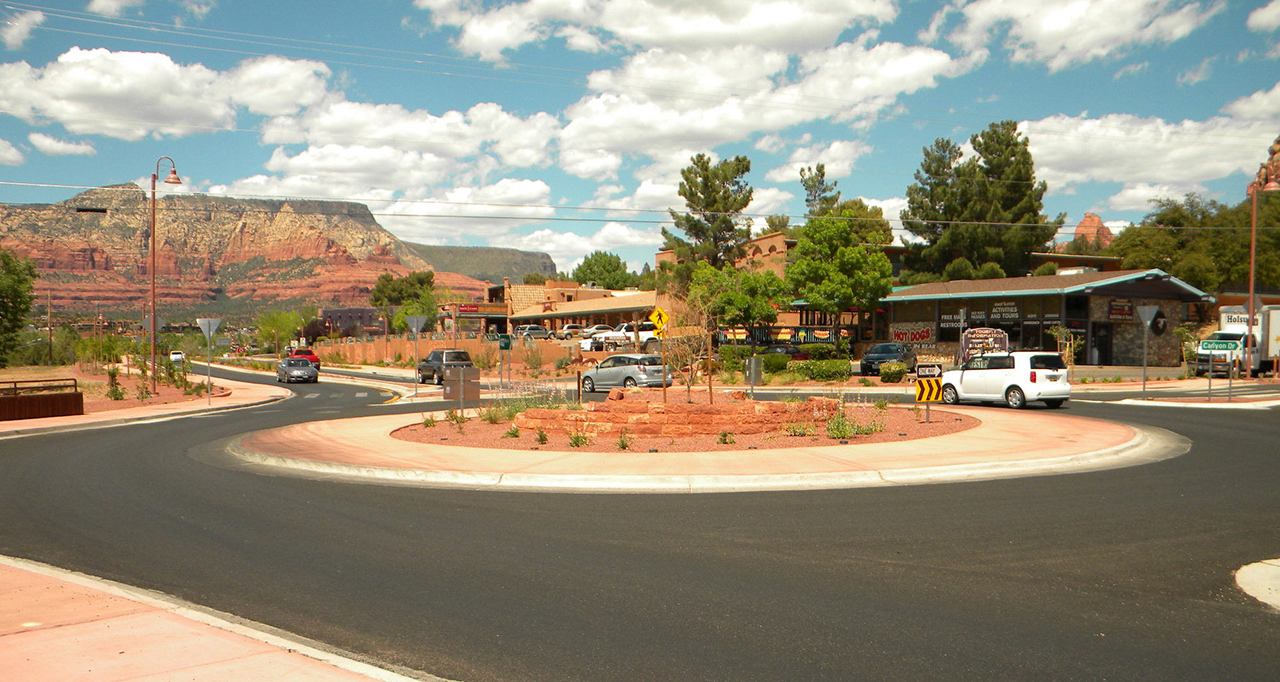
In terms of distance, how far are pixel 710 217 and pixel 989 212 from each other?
816 inches

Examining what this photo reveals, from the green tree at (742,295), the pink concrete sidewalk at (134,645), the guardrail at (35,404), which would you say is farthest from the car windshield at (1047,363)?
the guardrail at (35,404)

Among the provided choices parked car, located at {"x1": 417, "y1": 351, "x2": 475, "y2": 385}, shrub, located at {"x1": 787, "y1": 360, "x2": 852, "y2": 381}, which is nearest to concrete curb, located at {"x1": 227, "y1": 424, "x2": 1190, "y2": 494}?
shrub, located at {"x1": 787, "y1": 360, "x2": 852, "y2": 381}

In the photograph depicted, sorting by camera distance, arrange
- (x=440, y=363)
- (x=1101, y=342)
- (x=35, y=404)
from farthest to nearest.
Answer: (x=1101, y=342) < (x=440, y=363) < (x=35, y=404)

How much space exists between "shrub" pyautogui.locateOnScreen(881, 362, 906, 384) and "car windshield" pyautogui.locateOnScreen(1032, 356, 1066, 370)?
12.6 metres

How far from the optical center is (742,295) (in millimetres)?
47344

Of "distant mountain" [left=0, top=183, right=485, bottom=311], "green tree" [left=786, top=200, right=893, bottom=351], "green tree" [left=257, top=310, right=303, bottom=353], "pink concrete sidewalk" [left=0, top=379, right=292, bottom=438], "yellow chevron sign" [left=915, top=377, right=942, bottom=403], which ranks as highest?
"distant mountain" [left=0, top=183, right=485, bottom=311]

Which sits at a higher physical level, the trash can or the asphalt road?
the trash can

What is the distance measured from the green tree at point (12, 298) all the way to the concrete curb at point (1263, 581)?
63.0 meters

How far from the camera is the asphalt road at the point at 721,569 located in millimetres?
4957

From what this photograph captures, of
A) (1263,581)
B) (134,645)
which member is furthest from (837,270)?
(134,645)

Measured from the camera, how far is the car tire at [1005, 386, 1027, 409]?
74.8ft

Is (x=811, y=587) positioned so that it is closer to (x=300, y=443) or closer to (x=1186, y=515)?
(x=1186, y=515)

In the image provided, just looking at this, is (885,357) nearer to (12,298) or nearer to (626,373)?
(626,373)

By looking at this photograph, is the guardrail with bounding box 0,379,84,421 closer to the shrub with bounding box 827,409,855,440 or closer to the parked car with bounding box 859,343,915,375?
the shrub with bounding box 827,409,855,440
